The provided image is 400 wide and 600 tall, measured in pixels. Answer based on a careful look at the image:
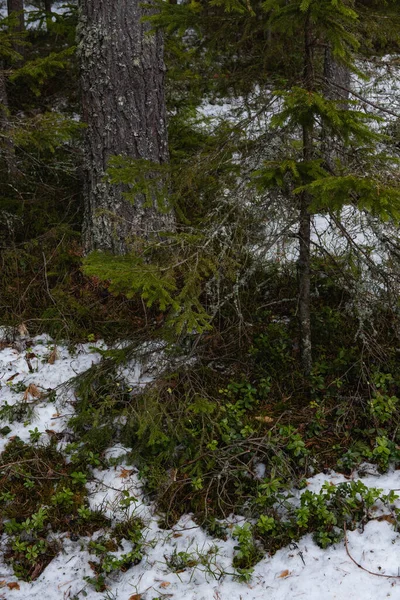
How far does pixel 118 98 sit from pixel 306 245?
2.53m

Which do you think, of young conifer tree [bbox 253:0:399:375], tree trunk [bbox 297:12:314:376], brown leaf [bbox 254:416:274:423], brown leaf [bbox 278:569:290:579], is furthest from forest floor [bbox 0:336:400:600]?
young conifer tree [bbox 253:0:399:375]

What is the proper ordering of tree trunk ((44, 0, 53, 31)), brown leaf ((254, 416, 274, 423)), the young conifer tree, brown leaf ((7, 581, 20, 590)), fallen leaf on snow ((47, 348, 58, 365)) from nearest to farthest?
the young conifer tree < brown leaf ((7, 581, 20, 590)) < brown leaf ((254, 416, 274, 423)) < fallen leaf on snow ((47, 348, 58, 365)) < tree trunk ((44, 0, 53, 31))

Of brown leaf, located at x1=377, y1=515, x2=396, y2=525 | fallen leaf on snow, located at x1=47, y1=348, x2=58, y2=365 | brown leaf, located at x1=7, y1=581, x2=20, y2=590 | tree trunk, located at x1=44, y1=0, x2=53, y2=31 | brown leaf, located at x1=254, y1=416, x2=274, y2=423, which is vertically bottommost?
brown leaf, located at x1=7, y1=581, x2=20, y2=590

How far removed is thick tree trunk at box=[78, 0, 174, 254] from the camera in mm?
5012

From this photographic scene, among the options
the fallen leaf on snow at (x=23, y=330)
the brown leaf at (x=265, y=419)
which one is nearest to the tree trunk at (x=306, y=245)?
the brown leaf at (x=265, y=419)

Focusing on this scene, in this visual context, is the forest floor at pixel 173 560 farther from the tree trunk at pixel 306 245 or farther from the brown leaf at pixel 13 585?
the tree trunk at pixel 306 245

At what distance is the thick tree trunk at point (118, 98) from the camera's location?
5.01 m

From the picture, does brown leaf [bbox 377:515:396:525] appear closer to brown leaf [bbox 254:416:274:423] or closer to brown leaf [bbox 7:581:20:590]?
brown leaf [bbox 254:416:274:423]

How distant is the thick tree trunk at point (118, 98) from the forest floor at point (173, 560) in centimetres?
255

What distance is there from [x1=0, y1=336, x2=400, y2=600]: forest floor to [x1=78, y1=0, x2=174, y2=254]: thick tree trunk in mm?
2549

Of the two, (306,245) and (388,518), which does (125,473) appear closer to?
(388,518)

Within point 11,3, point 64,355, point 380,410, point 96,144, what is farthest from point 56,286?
point 11,3

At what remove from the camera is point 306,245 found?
163 inches

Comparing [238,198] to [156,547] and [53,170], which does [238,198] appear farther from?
[53,170]
